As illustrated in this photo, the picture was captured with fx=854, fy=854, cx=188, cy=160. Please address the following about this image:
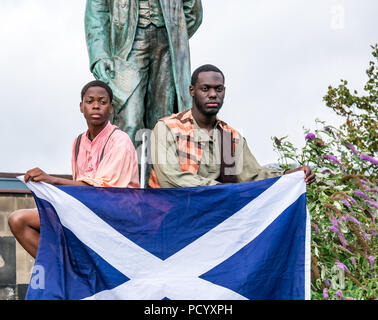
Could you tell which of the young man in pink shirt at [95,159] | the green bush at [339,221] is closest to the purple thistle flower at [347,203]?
A: the green bush at [339,221]

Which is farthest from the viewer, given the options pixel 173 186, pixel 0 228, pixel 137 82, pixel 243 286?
pixel 0 228

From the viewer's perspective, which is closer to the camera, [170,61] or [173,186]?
[173,186]

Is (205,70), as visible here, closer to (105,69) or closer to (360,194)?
(360,194)

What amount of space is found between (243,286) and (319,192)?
5.19ft

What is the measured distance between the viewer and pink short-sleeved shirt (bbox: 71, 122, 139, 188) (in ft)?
16.5

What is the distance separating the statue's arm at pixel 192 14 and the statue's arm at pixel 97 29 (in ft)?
2.32

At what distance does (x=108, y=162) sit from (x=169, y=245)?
0.63 metres

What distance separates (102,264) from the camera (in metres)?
4.77

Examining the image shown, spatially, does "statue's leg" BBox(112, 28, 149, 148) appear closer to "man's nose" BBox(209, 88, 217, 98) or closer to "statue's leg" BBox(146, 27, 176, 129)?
"statue's leg" BBox(146, 27, 176, 129)

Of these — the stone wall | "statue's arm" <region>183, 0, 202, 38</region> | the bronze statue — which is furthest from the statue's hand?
the stone wall

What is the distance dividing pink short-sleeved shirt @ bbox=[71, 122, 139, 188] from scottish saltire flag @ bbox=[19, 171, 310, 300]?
16cm

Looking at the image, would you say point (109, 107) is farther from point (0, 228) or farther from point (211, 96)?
point (0, 228)

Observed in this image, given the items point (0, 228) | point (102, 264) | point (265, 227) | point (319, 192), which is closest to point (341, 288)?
point (319, 192)

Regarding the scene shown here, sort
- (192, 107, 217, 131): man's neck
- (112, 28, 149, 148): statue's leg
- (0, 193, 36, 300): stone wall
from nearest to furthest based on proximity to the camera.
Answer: (192, 107, 217, 131): man's neck < (112, 28, 149, 148): statue's leg < (0, 193, 36, 300): stone wall
